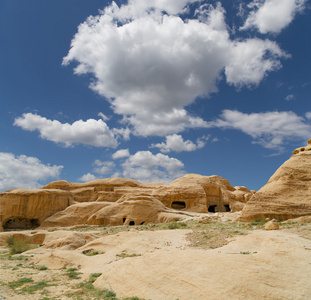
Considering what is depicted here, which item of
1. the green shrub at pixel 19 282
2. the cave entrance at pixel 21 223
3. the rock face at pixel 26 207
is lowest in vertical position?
the green shrub at pixel 19 282

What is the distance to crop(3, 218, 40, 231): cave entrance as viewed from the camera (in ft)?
126

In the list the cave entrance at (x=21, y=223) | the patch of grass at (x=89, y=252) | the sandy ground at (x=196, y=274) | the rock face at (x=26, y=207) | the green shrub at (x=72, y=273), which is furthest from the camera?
the cave entrance at (x=21, y=223)

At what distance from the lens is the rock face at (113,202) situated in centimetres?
3166

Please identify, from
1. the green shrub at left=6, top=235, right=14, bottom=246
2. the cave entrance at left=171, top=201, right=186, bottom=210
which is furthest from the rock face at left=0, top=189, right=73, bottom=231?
the cave entrance at left=171, top=201, right=186, bottom=210

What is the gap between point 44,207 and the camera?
126 feet

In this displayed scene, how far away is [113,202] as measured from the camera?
36.8m

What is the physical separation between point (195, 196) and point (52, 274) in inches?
1258

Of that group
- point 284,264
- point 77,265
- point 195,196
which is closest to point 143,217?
point 195,196

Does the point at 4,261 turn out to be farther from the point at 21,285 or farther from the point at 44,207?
the point at 44,207

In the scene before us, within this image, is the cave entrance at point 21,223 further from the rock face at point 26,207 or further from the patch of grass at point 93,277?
the patch of grass at point 93,277

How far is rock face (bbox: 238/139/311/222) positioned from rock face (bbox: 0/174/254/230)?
993 centimetres

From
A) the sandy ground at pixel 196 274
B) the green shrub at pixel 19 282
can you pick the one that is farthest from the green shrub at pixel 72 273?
the green shrub at pixel 19 282

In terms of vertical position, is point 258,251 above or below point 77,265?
above

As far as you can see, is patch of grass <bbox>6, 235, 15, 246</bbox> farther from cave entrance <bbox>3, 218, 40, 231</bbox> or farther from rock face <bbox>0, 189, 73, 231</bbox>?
cave entrance <bbox>3, 218, 40, 231</bbox>
